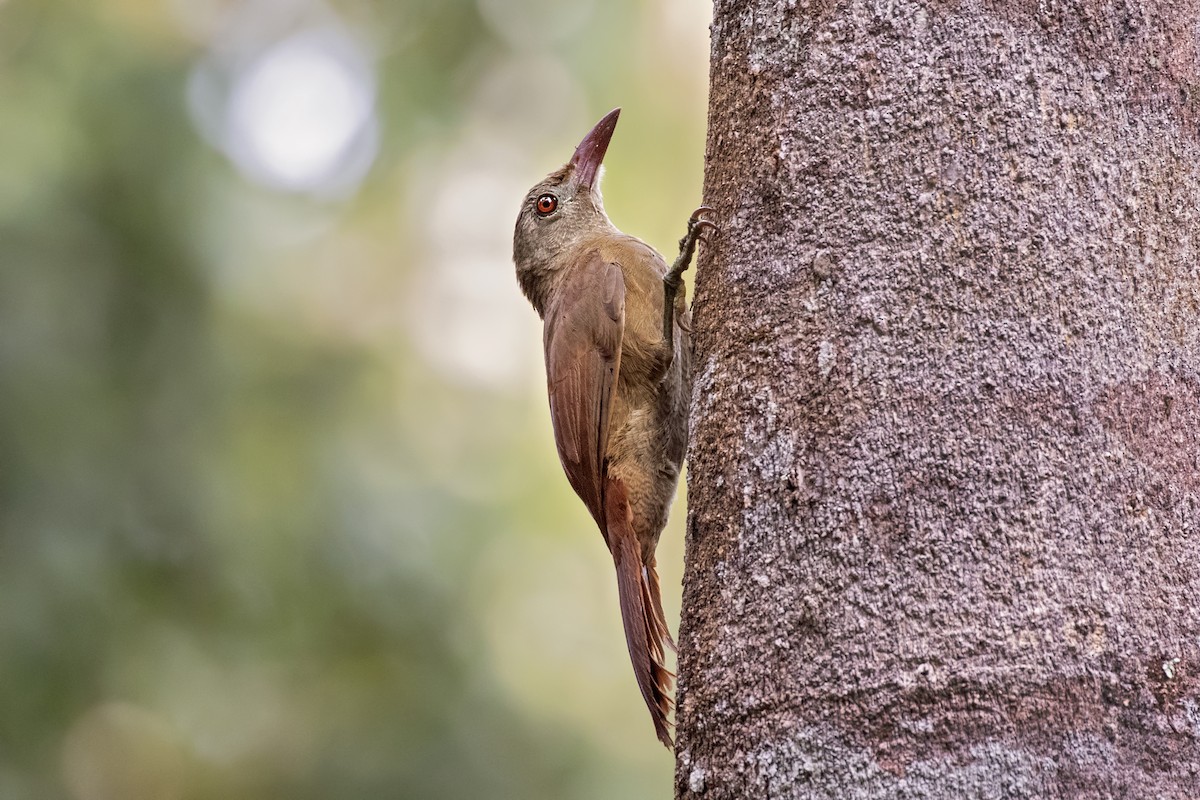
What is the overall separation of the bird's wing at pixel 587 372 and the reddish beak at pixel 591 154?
0.74 meters

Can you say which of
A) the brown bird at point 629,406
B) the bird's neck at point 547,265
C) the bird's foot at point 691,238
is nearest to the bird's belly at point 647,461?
the brown bird at point 629,406

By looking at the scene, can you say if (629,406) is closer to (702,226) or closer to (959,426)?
(702,226)

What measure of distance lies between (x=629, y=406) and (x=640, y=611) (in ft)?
2.01

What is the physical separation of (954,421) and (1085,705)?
0.43 metres

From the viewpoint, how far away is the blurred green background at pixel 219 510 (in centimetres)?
517

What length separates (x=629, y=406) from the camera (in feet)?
11.2

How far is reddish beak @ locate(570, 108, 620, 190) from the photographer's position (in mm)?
4234

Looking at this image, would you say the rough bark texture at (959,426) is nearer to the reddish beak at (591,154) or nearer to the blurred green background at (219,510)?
the reddish beak at (591,154)

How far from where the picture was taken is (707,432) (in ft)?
7.05

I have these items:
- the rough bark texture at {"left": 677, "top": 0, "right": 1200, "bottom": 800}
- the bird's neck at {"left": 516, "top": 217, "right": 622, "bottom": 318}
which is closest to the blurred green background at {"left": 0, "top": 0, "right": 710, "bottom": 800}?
the bird's neck at {"left": 516, "top": 217, "right": 622, "bottom": 318}

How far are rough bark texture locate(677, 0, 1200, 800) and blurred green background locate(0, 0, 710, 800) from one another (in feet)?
12.2

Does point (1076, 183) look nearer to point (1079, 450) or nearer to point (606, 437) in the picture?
point (1079, 450)

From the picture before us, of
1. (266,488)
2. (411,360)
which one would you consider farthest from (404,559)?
(411,360)

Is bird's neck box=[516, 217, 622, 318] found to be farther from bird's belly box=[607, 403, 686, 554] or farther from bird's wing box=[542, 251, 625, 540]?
bird's belly box=[607, 403, 686, 554]
